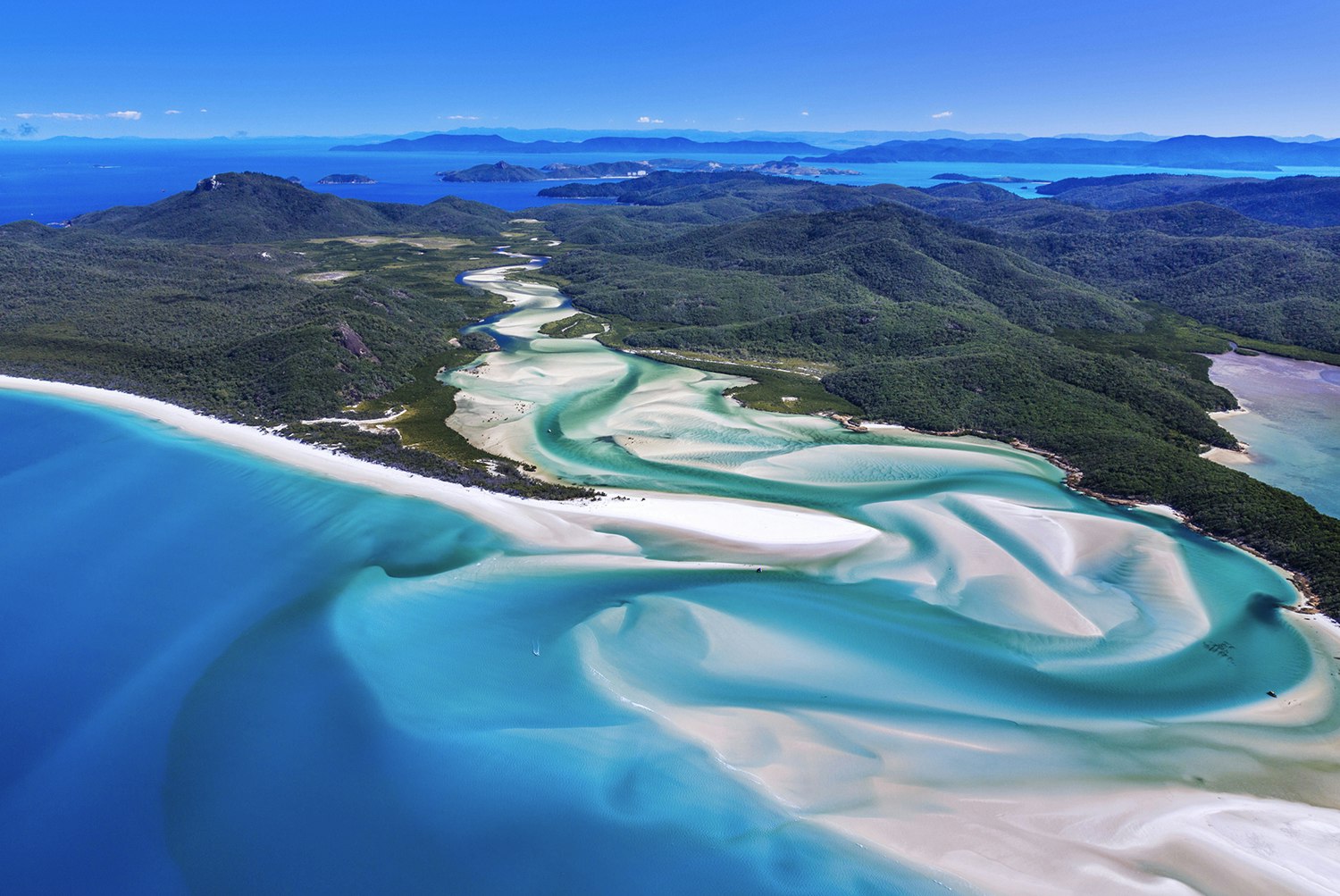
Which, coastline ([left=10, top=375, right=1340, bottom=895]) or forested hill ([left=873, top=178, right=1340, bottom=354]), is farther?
forested hill ([left=873, top=178, right=1340, bottom=354])

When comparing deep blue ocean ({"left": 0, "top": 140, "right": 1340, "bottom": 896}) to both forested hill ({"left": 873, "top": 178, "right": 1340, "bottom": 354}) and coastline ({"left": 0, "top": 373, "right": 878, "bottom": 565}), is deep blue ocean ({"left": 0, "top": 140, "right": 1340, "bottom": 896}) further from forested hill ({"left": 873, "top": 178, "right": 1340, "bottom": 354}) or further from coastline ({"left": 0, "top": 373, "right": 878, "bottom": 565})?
forested hill ({"left": 873, "top": 178, "right": 1340, "bottom": 354})

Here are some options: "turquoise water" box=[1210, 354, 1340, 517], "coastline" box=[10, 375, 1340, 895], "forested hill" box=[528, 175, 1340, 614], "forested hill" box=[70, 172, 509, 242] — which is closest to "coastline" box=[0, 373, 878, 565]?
"coastline" box=[10, 375, 1340, 895]

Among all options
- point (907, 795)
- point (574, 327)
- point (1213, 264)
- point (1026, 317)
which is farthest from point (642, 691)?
point (1213, 264)

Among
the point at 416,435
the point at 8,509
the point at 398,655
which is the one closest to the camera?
the point at 398,655

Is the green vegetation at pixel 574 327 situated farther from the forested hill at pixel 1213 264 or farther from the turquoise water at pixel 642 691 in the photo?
the forested hill at pixel 1213 264

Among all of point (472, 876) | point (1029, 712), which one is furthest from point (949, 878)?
point (472, 876)

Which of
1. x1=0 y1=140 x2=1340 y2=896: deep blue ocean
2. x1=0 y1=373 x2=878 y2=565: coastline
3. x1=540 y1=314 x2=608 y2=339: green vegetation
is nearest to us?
x1=0 y1=140 x2=1340 y2=896: deep blue ocean

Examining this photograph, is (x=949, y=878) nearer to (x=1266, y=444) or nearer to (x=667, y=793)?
(x=667, y=793)
